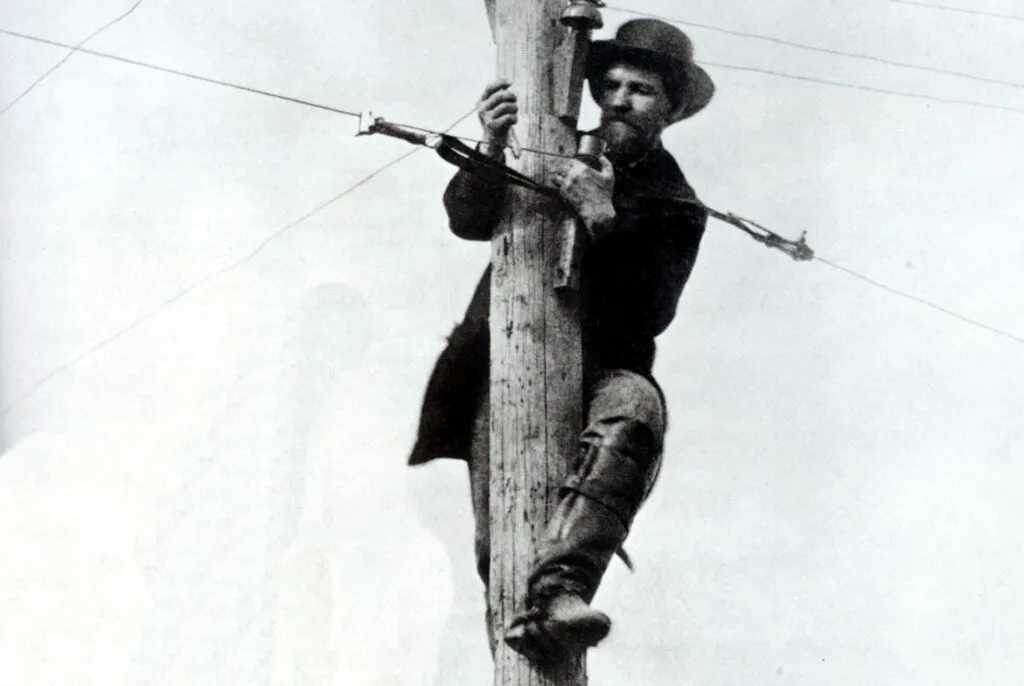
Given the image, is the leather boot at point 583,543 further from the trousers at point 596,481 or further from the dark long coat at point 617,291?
the dark long coat at point 617,291

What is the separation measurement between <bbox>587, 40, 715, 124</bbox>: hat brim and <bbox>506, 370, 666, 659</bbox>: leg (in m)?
1.32

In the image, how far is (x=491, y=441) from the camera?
12.2ft

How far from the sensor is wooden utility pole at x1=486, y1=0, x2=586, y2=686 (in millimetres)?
3604

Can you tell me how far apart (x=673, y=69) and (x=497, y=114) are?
4.09ft

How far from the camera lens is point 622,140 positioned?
453cm

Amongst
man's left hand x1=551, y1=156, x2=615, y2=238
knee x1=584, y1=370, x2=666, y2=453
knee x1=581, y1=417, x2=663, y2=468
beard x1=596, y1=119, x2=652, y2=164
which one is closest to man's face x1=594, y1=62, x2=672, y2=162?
beard x1=596, y1=119, x2=652, y2=164

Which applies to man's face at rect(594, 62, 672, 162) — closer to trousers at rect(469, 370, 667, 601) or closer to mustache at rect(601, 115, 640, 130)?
mustache at rect(601, 115, 640, 130)

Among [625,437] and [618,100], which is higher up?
[618,100]

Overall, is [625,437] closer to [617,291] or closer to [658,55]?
[617,291]

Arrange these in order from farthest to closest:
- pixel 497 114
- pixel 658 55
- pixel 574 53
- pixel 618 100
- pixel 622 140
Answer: pixel 658 55 < pixel 618 100 < pixel 622 140 < pixel 574 53 < pixel 497 114

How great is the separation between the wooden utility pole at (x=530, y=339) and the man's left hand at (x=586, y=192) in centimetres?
5

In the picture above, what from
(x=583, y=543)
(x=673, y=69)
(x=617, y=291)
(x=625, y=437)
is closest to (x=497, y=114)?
(x=617, y=291)

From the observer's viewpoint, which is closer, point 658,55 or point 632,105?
point 632,105

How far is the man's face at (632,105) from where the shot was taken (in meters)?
4.57
